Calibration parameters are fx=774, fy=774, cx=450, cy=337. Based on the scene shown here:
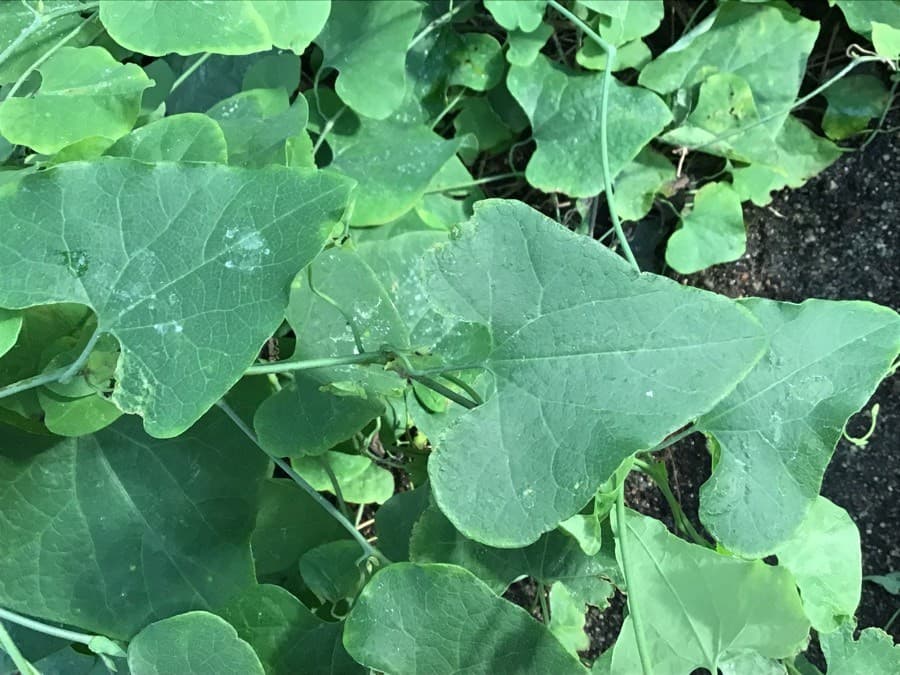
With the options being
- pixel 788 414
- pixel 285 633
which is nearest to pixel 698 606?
pixel 788 414

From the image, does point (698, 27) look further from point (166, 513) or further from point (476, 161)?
point (166, 513)

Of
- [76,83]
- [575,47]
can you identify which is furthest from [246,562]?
[575,47]

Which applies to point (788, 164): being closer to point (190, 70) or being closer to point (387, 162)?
point (387, 162)

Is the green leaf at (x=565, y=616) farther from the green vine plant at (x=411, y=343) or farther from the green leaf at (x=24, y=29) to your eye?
the green leaf at (x=24, y=29)

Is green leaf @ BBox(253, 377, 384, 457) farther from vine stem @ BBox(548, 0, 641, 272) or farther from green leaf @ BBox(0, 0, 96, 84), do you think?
green leaf @ BBox(0, 0, 96, 84)

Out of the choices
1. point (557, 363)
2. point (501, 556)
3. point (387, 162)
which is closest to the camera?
point (557, 363)

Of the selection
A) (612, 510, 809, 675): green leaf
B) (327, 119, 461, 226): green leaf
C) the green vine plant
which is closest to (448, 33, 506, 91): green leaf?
the green vine plant

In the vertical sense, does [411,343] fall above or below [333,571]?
above

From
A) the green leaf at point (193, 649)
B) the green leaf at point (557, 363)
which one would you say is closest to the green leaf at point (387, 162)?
the green leaf at point (557, 363)
